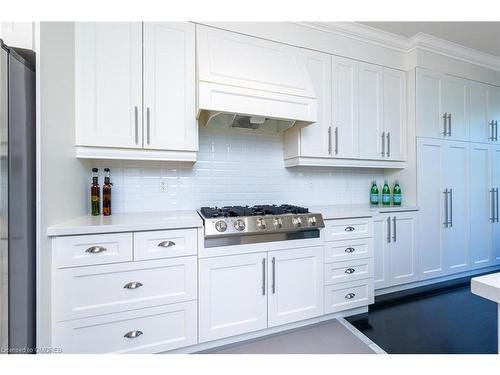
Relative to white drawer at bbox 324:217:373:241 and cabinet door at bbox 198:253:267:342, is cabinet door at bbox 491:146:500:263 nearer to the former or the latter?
white drawer at bbox 324:217:373:241

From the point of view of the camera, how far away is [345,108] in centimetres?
244

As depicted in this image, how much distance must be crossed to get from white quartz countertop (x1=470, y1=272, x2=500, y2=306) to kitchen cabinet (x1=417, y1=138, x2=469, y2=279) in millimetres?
2175

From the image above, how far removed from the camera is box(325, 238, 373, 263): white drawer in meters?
1.98

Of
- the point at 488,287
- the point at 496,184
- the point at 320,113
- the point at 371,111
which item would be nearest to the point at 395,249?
the point at 371,111

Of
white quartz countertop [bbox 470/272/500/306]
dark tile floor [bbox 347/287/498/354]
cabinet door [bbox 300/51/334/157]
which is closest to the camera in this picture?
white quartz countertop [bbox 470/272/500/306]

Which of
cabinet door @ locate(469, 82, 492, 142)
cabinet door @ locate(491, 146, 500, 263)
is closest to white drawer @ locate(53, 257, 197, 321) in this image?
cabinet door @ locate(469, 82, 492, 142)

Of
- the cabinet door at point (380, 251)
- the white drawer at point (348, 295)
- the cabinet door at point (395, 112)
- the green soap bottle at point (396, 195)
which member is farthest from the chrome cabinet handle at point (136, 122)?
the green soap bottle at point (396, 195)

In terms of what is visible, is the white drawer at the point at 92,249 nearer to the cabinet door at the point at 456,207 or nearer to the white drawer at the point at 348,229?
the white drawer at the point at 348,229

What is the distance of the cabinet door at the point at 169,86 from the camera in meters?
1.78

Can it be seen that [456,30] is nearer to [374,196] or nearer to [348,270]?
[374,196]

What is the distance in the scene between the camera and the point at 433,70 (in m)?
2.69

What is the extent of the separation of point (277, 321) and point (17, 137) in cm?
194
